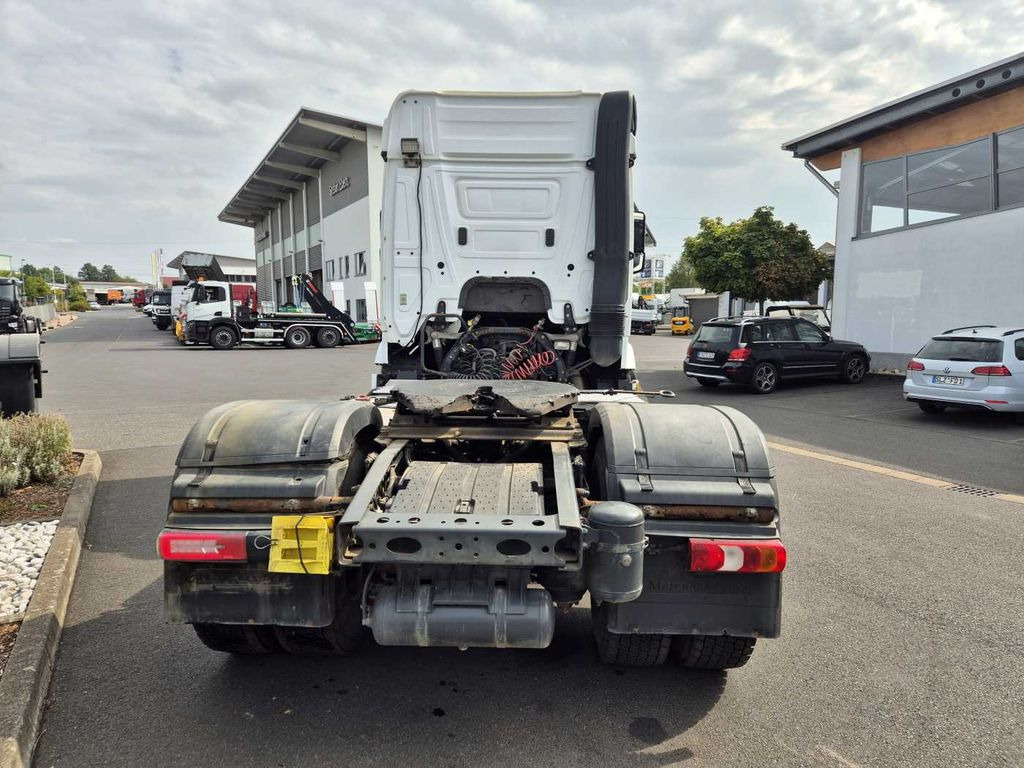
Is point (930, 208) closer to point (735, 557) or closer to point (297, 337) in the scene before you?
point (735, 557)

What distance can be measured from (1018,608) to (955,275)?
44.1ft

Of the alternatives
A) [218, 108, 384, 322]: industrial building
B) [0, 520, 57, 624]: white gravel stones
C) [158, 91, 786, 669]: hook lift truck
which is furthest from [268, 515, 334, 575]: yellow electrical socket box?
[218, 108, 384, 322]: industrial building

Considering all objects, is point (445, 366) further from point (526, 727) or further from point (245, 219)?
point (245, 219)

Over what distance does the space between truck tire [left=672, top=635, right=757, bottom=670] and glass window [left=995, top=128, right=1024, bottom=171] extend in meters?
15.3

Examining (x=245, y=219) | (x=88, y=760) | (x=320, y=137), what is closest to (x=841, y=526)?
(x=88, y=760)

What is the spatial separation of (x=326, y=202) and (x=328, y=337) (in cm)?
1783

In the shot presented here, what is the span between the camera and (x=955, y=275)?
14.8 m

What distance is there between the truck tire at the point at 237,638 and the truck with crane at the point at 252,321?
78.0ft

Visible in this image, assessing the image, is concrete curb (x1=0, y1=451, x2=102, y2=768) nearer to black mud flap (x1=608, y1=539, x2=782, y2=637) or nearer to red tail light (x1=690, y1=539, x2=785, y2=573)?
black mud flap (x1=608, y1=539, x2=782, y2=637)

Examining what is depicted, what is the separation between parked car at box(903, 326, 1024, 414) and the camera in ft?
30.8

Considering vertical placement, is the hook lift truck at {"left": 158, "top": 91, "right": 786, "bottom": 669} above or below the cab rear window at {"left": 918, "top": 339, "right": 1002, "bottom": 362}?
below

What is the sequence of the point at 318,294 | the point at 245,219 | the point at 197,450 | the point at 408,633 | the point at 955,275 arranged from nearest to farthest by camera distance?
the point at 408,633 → the point at 197,450 → the point at 955,275 → the point at 318,294 → the point at 245,219

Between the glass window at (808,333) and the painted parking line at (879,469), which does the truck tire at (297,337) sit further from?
the painted parking line at (879,469)

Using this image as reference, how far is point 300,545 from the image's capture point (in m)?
2.54
